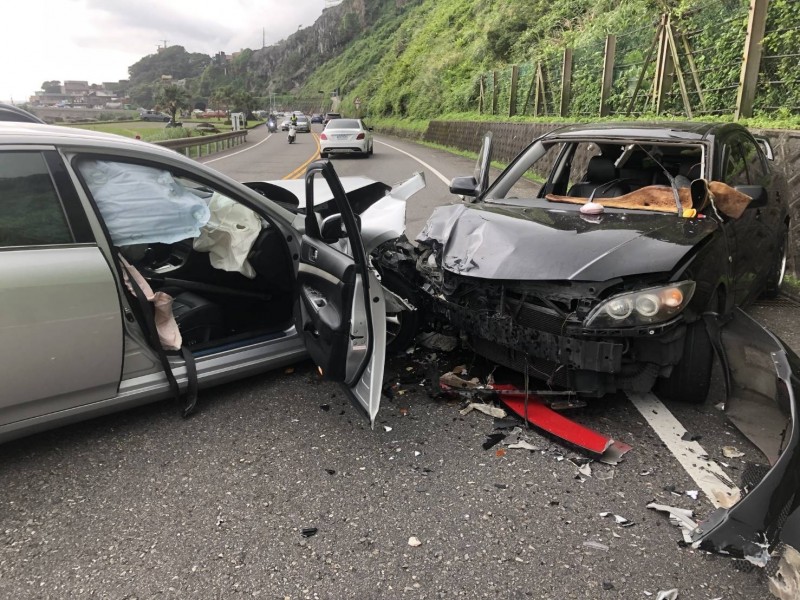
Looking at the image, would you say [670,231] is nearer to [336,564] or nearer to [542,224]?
[542,224]

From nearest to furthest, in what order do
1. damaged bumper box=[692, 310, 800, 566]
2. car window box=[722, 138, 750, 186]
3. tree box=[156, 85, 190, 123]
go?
damaged bumper box=[692, 310, 800, 566]
car window box=[722, 138, 750, 186]
tree box=[156, 85, 190, 123]

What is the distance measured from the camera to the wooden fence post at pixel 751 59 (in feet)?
28.9

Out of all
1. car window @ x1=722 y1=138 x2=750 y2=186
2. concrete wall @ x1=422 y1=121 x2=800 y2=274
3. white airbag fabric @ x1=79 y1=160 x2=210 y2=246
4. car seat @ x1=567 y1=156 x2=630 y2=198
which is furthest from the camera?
concrete wall @ x1=422 y1=121 x2=800 y2=274

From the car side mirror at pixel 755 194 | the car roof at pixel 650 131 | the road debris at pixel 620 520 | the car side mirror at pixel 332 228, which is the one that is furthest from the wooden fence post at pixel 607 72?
the road debris at pixel 620 520

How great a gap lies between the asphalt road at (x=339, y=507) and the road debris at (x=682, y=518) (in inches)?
1.6

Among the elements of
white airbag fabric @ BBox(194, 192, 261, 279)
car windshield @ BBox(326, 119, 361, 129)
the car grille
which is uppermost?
car windshield @ BBox(326, 119, 361, 129)

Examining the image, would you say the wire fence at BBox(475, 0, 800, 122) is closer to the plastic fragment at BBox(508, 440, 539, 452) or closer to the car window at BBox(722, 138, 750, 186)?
the car window at BBox(722, 138, 750, 186)

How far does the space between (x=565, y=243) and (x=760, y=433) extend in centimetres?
136

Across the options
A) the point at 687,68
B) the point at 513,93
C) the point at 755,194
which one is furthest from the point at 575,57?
the point at 755,194

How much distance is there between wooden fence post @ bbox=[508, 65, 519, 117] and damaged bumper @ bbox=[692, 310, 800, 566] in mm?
20035

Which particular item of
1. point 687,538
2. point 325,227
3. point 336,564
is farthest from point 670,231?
point 336,564

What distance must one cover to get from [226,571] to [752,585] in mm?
1975

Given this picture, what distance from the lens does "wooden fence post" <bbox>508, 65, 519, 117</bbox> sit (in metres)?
21.4

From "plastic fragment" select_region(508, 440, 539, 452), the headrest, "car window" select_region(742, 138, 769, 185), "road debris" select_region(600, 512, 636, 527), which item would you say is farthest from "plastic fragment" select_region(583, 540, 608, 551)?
"car window" select_region(742, 138, 769, 185)
